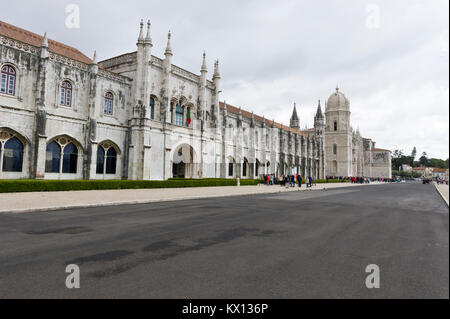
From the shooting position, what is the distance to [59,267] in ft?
12.8

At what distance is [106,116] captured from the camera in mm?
24641

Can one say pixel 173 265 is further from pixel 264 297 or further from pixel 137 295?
pixel 264 297

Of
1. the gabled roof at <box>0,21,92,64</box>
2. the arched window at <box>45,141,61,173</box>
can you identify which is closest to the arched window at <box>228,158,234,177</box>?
the gabled roof at <box>0,21,92,64</box>

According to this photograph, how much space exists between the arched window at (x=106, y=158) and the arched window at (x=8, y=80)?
24.3 feet

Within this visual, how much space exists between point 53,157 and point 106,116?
18.8ft

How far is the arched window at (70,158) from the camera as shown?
71.4ft

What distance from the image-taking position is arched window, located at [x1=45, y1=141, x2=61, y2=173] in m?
20.8

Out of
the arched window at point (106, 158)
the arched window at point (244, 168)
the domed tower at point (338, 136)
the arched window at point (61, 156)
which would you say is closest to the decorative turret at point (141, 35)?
the arched window at point (106, 158)

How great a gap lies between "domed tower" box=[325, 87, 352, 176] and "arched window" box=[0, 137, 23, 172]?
77391 mm

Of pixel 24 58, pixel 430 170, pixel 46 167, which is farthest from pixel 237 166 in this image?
pixel 430 170

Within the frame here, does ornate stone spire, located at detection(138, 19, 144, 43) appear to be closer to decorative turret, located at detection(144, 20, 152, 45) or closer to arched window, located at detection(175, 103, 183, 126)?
decorative turret, located at detection(144, 20, 152, 45)

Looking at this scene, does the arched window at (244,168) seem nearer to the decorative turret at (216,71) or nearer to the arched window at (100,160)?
the decorative turret at (216,71)

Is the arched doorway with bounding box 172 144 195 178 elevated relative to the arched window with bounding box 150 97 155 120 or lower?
lower
